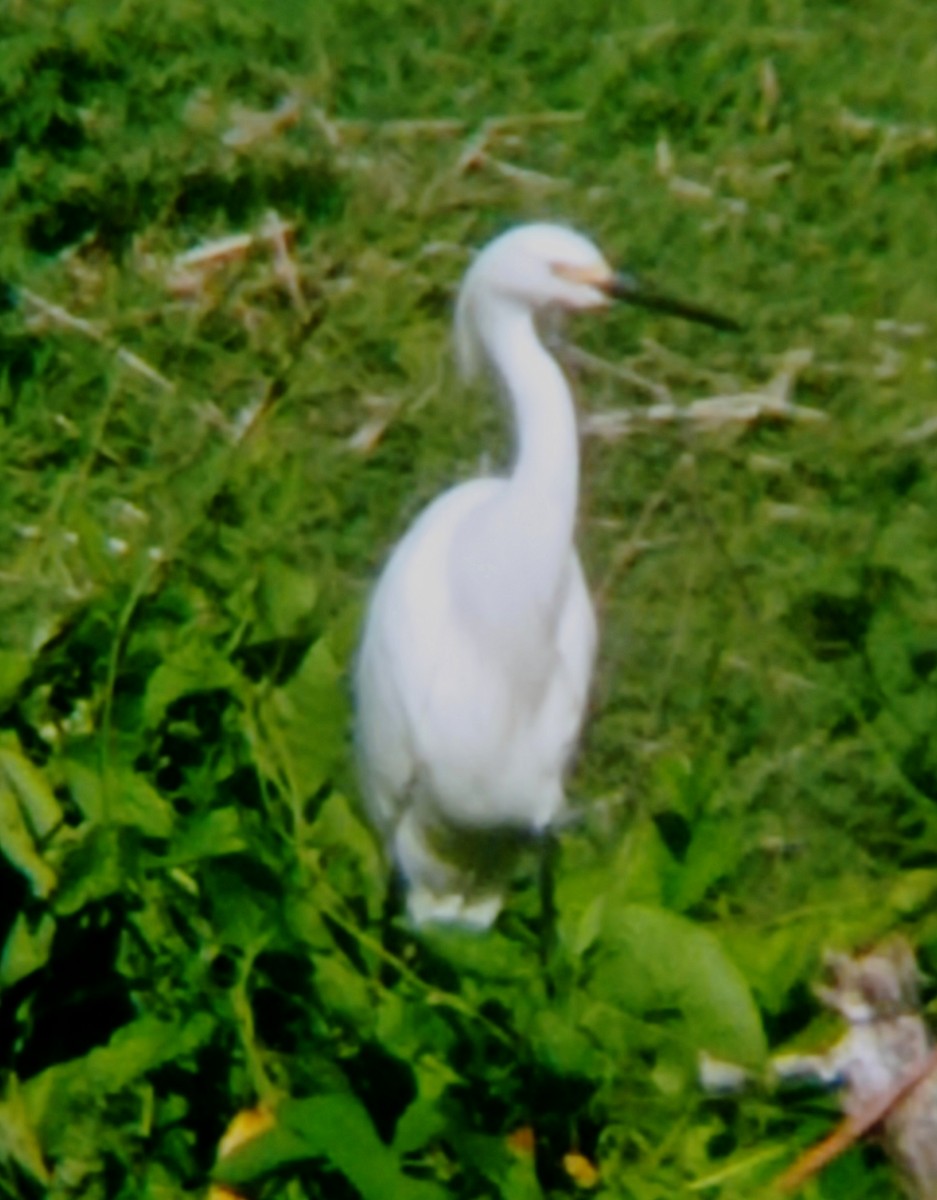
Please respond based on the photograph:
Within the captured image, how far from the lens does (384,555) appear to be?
4.15m

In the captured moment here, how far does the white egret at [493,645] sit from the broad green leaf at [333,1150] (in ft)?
1.45

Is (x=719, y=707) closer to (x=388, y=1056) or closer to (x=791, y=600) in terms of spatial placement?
(x=791, y=600)

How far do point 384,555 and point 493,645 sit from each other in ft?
2.20

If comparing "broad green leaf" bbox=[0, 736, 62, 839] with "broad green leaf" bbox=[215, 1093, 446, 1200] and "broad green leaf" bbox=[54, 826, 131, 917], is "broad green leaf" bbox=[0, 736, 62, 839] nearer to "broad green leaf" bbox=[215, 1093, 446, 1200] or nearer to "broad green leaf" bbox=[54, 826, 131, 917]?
"broad green leaf" bbox=[54, 826, 131, 917]

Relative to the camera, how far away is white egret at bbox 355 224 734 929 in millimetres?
3441

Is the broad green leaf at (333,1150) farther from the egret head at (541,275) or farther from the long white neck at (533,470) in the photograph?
the egret head at (541,275)

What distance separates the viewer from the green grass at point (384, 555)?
3.03m

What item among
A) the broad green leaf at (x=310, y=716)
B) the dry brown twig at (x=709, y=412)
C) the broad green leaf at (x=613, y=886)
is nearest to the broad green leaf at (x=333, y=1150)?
the broad green leaf at (x=613, y=886)

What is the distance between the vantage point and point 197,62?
4.77 metres

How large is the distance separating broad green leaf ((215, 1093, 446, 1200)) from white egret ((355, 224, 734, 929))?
44 cm

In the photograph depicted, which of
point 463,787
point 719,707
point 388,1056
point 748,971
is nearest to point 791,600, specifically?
point 719,707

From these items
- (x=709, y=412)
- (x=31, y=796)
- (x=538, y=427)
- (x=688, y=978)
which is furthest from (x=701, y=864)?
(x=709, y=412)

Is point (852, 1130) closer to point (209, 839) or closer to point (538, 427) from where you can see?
point (209, 839)

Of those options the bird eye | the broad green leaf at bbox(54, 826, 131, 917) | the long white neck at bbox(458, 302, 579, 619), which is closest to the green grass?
the broad green leaf at bbox(54, 826, 131, 917)
